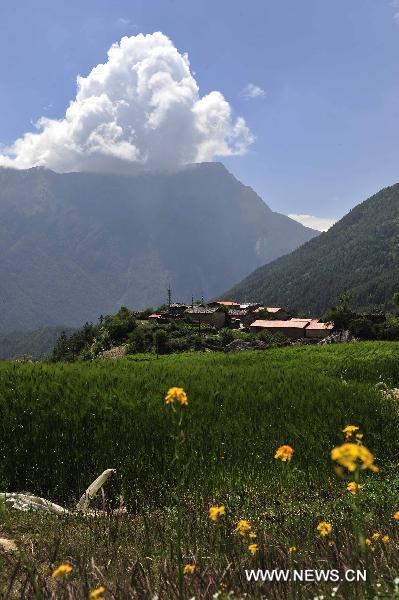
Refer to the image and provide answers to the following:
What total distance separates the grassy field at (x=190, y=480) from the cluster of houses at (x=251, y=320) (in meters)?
91.8

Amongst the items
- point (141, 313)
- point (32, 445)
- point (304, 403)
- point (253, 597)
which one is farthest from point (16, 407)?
point (141, 313)

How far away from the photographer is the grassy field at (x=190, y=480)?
126 inches

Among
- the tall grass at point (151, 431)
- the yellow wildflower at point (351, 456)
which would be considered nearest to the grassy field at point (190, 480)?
the tall grass at point (151, 431)

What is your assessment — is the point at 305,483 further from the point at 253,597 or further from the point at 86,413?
the point at 253,597

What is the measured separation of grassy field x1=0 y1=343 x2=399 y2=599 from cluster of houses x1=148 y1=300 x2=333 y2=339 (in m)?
91.8

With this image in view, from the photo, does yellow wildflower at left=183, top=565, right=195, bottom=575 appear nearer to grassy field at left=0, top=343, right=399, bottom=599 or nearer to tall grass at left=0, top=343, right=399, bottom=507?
grassy field at left=0, top=343, right=399, bottom=599

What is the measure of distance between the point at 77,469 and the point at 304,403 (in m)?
5.95

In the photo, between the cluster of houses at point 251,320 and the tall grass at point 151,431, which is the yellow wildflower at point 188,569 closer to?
the tall grass at point 151,431

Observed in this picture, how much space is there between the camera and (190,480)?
8.11 m

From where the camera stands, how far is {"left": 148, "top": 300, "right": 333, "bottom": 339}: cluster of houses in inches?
4328

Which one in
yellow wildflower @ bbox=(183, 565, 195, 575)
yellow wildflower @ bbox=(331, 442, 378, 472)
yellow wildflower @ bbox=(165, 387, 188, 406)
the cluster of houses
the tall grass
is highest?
yellow wildflower @ bbox=(165, 387, 188, 406)

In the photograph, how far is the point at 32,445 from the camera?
858cm

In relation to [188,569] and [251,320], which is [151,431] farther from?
[251,320]

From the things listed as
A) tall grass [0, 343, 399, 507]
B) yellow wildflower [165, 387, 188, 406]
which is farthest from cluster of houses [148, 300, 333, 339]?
yellow wildflower [165, 387, 188, 406]
